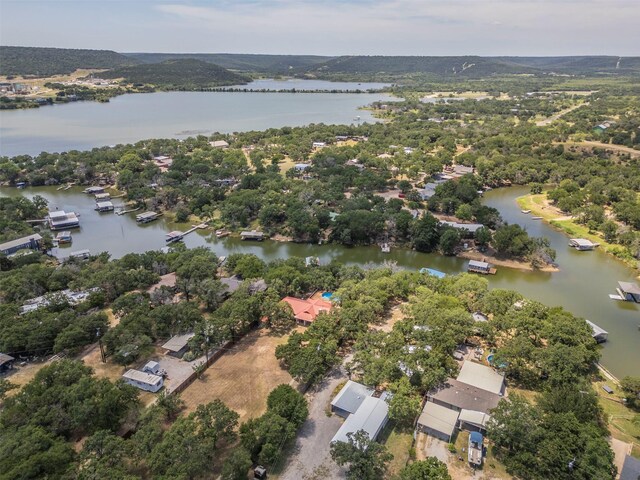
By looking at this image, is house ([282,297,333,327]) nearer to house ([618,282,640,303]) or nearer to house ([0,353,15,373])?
house ([0,353,15,373])

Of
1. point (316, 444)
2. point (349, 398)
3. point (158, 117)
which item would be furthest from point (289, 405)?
point (158, 117)

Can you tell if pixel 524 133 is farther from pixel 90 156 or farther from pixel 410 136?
pixel 90 156

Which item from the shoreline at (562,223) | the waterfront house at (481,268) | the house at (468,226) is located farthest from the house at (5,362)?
the shoreline at (562,223)

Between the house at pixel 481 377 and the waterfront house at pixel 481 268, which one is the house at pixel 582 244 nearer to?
the waterfront house at pixel 481 268

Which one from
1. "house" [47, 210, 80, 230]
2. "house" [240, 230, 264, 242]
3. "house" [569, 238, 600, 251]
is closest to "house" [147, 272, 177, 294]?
"house" [240, 230, 264, 242]

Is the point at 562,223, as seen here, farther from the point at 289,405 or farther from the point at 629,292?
the point at 289,405

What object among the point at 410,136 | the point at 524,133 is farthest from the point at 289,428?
the point at 524,133
